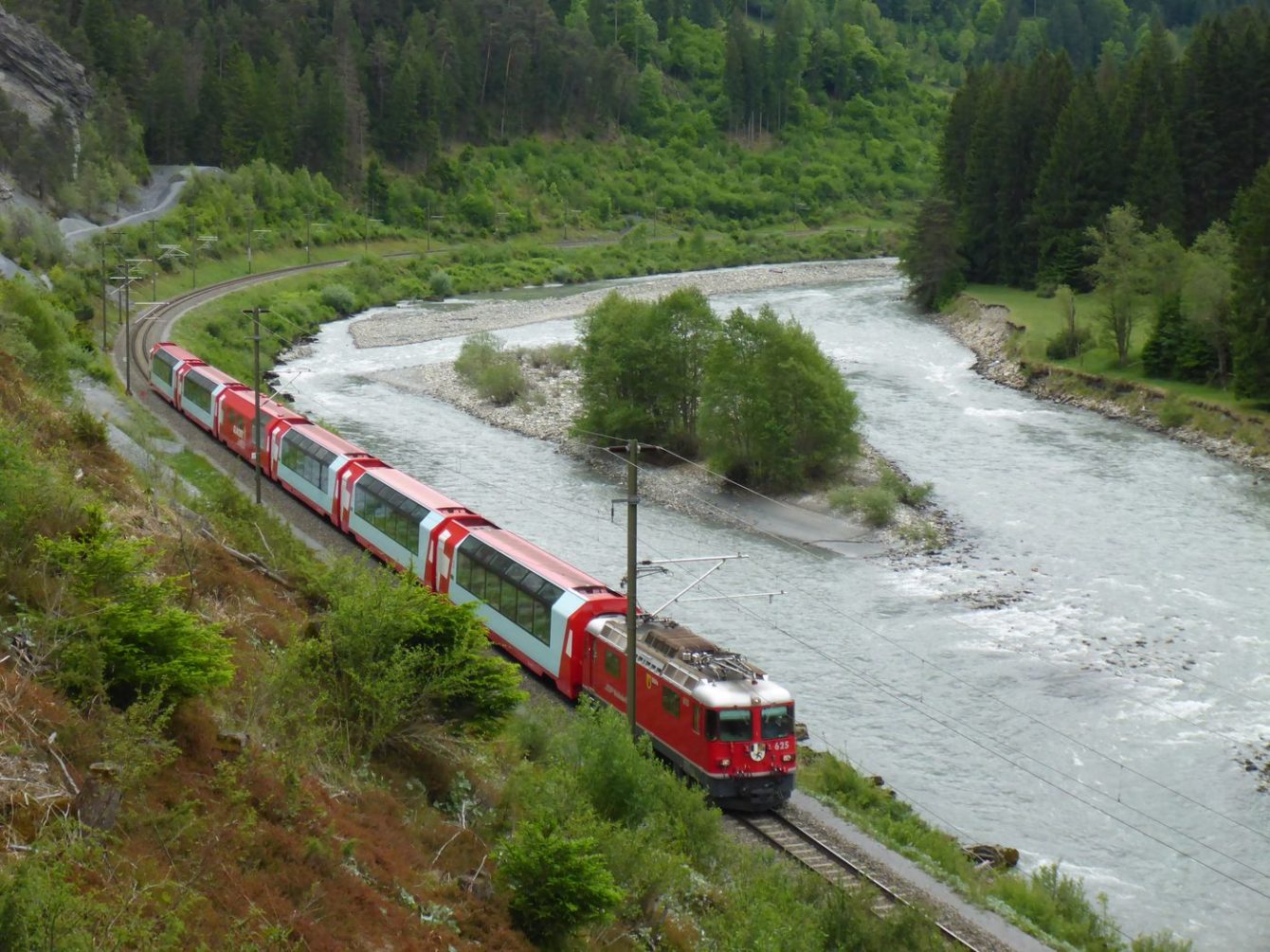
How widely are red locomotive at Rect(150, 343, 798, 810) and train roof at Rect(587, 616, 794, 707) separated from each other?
3cm

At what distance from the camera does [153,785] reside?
15.0m

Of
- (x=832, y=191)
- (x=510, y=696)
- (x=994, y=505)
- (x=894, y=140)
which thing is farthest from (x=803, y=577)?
(x=894, y=140)

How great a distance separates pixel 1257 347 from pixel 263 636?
5064cm

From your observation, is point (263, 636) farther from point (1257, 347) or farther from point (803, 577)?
point (1257, 347)

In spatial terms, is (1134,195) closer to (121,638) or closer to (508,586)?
(508,586)

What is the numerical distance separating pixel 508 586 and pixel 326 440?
14499 millimetres

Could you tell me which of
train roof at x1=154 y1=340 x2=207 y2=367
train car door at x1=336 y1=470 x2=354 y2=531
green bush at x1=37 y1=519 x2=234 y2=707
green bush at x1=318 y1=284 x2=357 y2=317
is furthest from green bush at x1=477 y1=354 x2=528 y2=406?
green bush at x1=37 y1=519 x2=234 y2=707

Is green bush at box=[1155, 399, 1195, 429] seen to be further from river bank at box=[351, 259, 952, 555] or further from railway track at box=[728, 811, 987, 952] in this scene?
railway track at box=[728, 811, 987, 952]

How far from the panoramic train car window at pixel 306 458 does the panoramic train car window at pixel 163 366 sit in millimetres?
16404

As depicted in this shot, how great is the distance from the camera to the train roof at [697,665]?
2536 centimetres

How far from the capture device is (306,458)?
146 ft

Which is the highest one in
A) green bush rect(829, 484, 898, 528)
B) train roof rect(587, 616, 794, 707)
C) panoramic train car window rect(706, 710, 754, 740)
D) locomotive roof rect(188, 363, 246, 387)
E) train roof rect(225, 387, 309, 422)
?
train roof rect(587, 616, 794, 707)

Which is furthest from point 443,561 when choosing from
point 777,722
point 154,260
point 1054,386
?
point 154,260

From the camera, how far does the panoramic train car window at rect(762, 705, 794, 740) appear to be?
82.6ft
